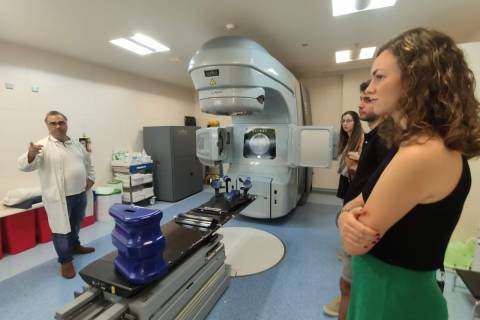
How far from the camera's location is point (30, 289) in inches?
86.8

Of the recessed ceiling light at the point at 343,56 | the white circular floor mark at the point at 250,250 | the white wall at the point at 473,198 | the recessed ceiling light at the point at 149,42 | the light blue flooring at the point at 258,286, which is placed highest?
the recessed ceiling light at the point at 343,56

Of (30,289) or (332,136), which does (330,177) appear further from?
(30,289)

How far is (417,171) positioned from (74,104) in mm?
4359

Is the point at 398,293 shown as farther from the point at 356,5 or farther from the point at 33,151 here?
the point at 33,151

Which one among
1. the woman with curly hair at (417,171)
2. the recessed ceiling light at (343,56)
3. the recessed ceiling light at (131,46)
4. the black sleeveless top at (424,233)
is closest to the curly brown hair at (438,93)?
the woman with curly hair at (417,171)

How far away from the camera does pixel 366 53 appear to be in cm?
375

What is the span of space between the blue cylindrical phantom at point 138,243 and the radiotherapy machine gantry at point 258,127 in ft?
4.50

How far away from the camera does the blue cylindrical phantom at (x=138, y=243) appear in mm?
A: 1196

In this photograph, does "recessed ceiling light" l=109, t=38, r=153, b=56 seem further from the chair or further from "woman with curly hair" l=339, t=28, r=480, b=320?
the chair

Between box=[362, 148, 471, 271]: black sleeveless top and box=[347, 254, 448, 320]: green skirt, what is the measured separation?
0.03 m

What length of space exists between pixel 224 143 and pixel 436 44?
9.61ft

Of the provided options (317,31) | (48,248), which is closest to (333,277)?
(317,31)

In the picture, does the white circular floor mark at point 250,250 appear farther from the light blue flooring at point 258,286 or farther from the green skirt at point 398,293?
the green skirt at point 398,293

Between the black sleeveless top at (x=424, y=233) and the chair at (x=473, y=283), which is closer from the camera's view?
the black sleeveless top at (x=424, y=233)
